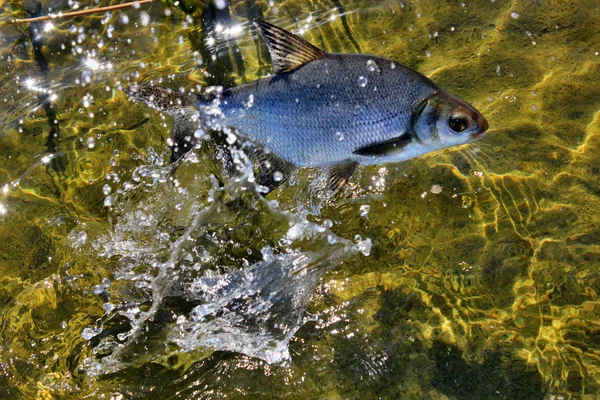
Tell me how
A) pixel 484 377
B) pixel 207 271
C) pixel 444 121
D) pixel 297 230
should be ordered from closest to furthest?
pixel 444 121
pixel 484 377
pixel 207 271
pixel 297 230

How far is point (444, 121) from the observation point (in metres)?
2.70

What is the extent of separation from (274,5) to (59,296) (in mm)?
3014

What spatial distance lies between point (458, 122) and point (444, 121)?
77 millimetres

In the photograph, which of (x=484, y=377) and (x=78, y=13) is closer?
(x=484, y=377)

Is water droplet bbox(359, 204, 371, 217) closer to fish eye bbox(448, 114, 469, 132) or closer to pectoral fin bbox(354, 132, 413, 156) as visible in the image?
pectoral fin bbox(354, 132, 413, 156)

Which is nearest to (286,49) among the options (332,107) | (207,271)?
(332,107)

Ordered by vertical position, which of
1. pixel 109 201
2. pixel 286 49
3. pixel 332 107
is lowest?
pixel 109 201

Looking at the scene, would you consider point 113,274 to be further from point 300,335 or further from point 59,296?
point 300,335

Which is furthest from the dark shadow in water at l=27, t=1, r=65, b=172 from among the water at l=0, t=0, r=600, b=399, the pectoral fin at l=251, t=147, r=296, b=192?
the pectoral fin at l=251, t=147, r=296, b=192

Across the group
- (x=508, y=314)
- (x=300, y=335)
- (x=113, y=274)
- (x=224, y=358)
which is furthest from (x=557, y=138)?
(x=113, y=274)

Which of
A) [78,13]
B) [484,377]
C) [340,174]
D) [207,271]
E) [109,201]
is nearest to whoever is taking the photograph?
[340,174]

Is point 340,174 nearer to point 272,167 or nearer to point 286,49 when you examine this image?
point 272,167

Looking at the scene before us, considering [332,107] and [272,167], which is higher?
[332,107]

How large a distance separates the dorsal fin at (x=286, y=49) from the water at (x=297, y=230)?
3.22 ft
